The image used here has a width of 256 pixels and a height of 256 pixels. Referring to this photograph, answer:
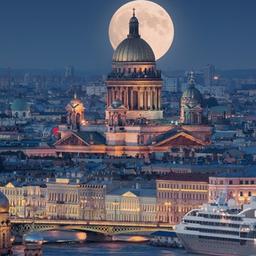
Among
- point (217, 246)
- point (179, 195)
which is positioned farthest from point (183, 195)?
point (217, 246)

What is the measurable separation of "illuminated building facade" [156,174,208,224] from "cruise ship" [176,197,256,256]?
4.44 metres

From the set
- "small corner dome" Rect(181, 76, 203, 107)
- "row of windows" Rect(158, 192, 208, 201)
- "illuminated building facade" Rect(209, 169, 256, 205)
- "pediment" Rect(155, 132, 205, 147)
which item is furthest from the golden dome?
"illuminated building facade" Rect(209, 169, 256, 205)

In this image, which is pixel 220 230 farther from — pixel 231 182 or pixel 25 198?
pixel 25 198

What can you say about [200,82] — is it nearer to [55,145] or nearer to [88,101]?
[88,101]

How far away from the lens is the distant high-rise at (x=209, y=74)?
593 feet

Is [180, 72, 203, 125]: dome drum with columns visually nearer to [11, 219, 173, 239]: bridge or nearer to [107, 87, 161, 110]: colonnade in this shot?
[107, 87, 161, 110]: colonnade

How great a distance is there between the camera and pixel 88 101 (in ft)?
502

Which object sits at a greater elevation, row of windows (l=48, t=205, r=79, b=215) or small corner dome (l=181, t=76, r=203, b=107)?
small corner dome (l=181, t=76, r=203, b=107)

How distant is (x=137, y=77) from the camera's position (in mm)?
105500

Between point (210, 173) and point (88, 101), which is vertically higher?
point (88, 101)

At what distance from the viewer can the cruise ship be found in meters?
74.4

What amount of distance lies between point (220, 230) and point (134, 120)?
2800 centimetres

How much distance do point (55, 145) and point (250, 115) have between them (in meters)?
34.4

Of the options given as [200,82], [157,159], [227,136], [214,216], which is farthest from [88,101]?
[214,216]
